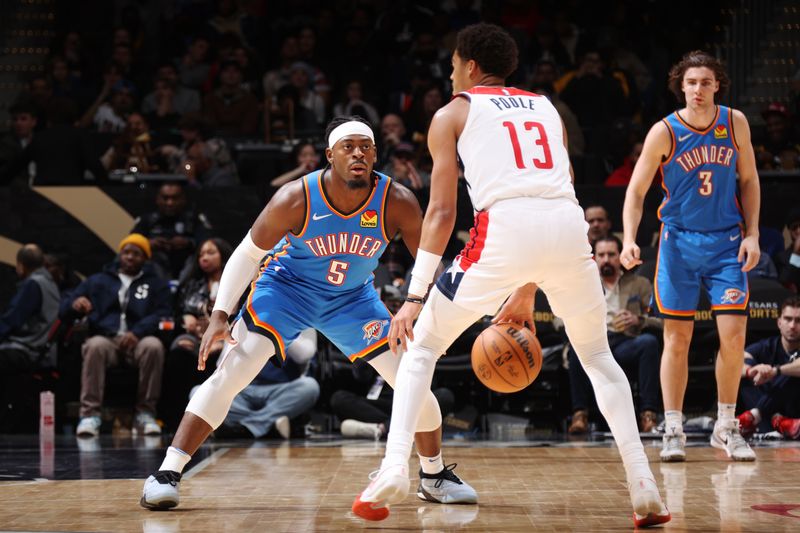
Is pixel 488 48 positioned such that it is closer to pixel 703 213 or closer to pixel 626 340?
pixel 703 213

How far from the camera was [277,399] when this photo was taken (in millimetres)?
8141

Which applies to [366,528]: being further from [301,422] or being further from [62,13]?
[62,13]

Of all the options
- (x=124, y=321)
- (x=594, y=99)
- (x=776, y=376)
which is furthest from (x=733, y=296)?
(x=594, y=99)

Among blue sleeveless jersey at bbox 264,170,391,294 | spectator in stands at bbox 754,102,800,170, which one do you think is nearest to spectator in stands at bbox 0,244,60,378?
blue sleeveless jersey at bbox 264,170,391,294

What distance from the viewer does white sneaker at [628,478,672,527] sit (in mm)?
3926

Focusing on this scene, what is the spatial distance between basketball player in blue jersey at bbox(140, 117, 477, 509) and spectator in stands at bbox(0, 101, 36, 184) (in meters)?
6.51

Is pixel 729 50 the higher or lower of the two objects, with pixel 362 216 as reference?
higher

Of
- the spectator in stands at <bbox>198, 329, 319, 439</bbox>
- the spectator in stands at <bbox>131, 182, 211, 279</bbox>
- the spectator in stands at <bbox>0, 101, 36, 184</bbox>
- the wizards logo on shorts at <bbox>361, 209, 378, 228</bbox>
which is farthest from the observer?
the spectator in stands at <bbox>0, 101, 36, 184</bbox>

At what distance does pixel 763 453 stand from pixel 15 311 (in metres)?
5.83

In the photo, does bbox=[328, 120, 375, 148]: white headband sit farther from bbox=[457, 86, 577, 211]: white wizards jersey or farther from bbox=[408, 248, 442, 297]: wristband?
bbox=[408, 248, 442, 297]: wristband

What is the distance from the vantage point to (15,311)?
8.96m

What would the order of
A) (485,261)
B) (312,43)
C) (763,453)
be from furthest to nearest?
(312,43) < (763,453) < (485,261)

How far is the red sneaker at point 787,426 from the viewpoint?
24.3 ft

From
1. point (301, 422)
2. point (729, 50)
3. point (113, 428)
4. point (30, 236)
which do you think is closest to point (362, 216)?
point (301, 422)
